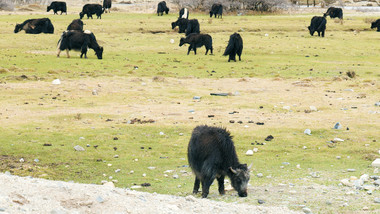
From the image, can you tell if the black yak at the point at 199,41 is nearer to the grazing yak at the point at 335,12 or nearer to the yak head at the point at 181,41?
the yak head at the point at 181,41

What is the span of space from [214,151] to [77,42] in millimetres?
22565

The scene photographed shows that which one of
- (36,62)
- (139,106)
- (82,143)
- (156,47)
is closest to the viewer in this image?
(82,143)

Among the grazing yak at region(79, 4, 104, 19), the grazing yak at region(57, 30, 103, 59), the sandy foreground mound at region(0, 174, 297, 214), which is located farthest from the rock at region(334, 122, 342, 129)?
the grazing yak at region(79, 4, 104, 19)

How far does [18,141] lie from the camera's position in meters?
14.3

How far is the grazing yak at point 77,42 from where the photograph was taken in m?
30.5

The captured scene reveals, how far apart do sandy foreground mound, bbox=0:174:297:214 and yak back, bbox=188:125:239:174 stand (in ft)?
4.56

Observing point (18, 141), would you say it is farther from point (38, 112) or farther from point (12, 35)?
point (12, 35)

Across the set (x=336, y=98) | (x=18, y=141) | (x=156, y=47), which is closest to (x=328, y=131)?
(x=336, y=98)

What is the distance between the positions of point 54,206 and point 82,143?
24.8 ft

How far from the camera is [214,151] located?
31.1ft

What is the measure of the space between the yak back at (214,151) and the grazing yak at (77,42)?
21705mm

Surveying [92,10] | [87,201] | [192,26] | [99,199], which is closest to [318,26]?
[192,26]

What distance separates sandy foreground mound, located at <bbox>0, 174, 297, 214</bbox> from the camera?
6.66 metres

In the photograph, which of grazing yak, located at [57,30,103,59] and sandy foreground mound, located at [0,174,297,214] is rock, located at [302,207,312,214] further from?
grazing yak, located at [57,30,103,59]
